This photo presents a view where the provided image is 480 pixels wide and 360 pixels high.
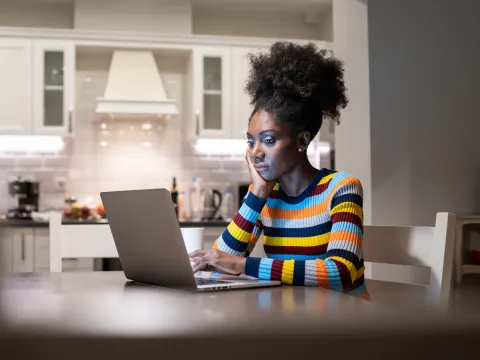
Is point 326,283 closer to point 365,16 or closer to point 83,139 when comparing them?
point 365,16

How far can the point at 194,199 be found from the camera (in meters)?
4.31

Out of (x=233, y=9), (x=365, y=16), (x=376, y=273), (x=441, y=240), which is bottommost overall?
(x=376, y=273)

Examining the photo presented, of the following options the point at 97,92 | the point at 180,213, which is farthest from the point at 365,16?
the point at 97,92

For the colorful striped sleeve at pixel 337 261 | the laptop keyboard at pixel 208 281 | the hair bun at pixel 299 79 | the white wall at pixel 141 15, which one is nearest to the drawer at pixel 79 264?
the white wall at pixel 141 15

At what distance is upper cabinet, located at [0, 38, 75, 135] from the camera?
3.93 meters

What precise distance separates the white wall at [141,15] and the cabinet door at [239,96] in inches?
14.9

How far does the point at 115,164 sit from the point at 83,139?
27cm

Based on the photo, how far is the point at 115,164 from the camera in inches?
171

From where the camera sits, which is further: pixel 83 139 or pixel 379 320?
pixel 83 139

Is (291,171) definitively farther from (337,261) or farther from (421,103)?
(421,103)

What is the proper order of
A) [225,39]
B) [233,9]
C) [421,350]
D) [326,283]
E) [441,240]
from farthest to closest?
1. [233,9]
2. [225,39]
3. [441,240]
4. [326,283]
5. [421,350]

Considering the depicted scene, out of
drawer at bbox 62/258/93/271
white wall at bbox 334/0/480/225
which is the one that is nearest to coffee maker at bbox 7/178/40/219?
drawer at bbox 62/258/93/271

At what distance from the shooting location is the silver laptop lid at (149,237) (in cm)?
90

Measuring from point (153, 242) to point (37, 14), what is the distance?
3.86m
